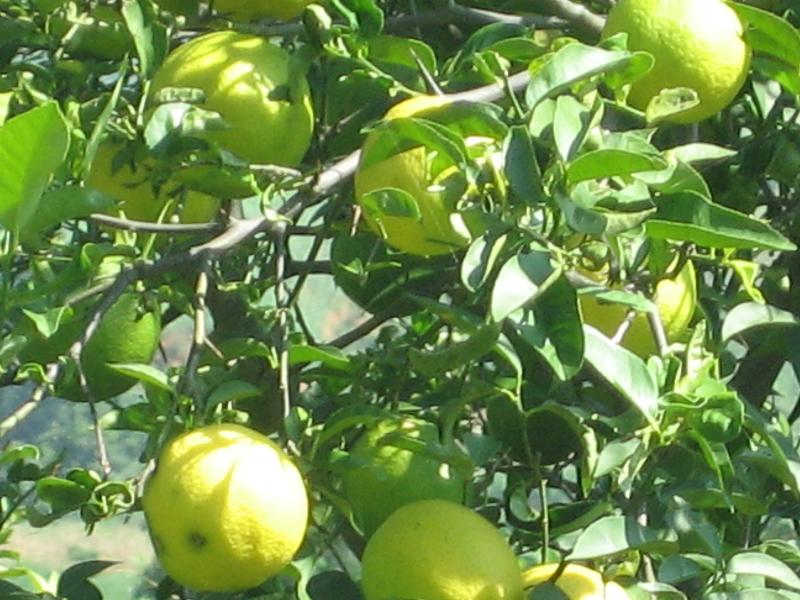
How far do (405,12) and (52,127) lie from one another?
1.73 ft

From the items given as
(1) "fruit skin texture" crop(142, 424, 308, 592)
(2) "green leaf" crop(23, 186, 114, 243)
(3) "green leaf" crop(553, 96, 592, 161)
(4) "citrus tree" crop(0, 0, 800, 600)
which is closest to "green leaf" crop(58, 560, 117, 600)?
(4) "citrus tree" crop(0, 0, 800, 600)

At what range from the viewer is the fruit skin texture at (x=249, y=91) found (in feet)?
2.69

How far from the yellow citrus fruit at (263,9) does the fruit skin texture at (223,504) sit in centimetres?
26

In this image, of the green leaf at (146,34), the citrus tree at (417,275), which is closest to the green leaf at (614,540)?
the citrus tree at (417,275)

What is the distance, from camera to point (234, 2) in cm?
92

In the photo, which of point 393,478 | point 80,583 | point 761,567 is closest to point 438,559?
point 393,478

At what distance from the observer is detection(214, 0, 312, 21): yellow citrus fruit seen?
0.91 meters

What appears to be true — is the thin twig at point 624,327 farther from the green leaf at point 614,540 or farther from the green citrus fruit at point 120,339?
the green citrus fruit at point 120,339

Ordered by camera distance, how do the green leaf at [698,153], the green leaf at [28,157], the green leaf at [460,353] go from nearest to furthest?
the green leaf at [28,157]
the green leaf at [460,353]
the green leaf at [698,153]

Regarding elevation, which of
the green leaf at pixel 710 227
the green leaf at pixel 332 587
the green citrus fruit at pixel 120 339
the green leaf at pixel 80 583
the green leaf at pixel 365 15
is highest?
the green leaf at pixel 365 15

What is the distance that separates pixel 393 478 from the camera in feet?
2.79

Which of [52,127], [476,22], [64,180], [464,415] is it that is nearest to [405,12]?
[476,22]

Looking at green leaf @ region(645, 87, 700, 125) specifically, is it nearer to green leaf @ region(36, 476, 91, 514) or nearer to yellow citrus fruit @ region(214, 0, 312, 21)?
yellow citrus fruit @ region(214, 0, 312, 21)

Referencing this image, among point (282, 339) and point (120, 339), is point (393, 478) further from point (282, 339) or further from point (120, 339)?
point (120, 339)
